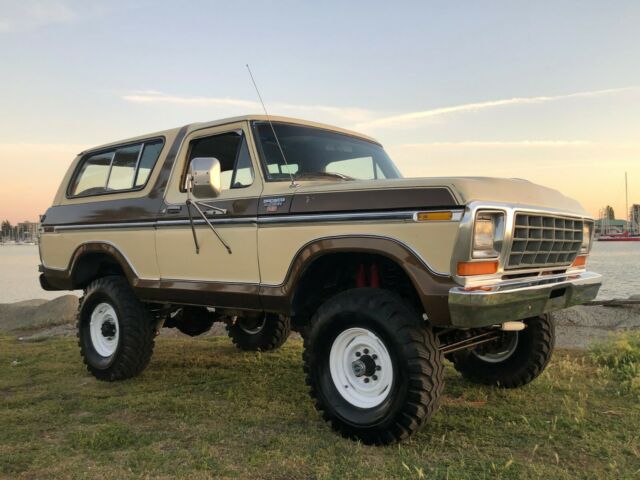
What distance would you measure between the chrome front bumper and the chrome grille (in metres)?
0.13

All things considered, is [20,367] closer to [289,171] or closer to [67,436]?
[67,436]

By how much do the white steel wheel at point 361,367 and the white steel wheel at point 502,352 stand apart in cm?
171

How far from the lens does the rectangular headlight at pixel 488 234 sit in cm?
342

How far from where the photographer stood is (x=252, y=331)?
7.13m

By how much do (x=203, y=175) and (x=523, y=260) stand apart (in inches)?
93.0

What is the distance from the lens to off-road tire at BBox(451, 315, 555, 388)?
494cm

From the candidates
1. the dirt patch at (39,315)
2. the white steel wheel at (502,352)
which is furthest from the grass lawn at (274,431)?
the dirt patch at (39,315)

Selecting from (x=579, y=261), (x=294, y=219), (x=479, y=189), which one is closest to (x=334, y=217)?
(x=294, y=219)

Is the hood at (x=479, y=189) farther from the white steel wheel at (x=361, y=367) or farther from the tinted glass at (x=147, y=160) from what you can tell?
the tinted glass at (x=147, y=160)

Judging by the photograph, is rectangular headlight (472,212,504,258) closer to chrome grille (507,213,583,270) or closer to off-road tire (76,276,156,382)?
chrome grille (507,213,583,270)

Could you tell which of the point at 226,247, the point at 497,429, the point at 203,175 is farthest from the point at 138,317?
the point at 497,429

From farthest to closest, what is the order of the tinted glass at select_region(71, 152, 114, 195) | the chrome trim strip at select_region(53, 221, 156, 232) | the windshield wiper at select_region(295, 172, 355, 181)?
the tinted glass at select_region(71, 152, 114, 195) < the chrome trim strip at select_region(53, 221, 156, 232) < the windshield wiper at select_region(295, 172, 355, 181)

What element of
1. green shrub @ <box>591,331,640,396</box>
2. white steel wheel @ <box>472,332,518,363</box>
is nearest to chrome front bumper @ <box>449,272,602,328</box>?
white steel wheel @ <box>472,332,518,363</box>

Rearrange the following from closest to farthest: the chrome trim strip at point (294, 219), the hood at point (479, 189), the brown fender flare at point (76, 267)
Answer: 1. the hood at point (479, 189)
2. the chrome trim strip at point (294, 219)
3. the brown fender flare at point (76, 267)
